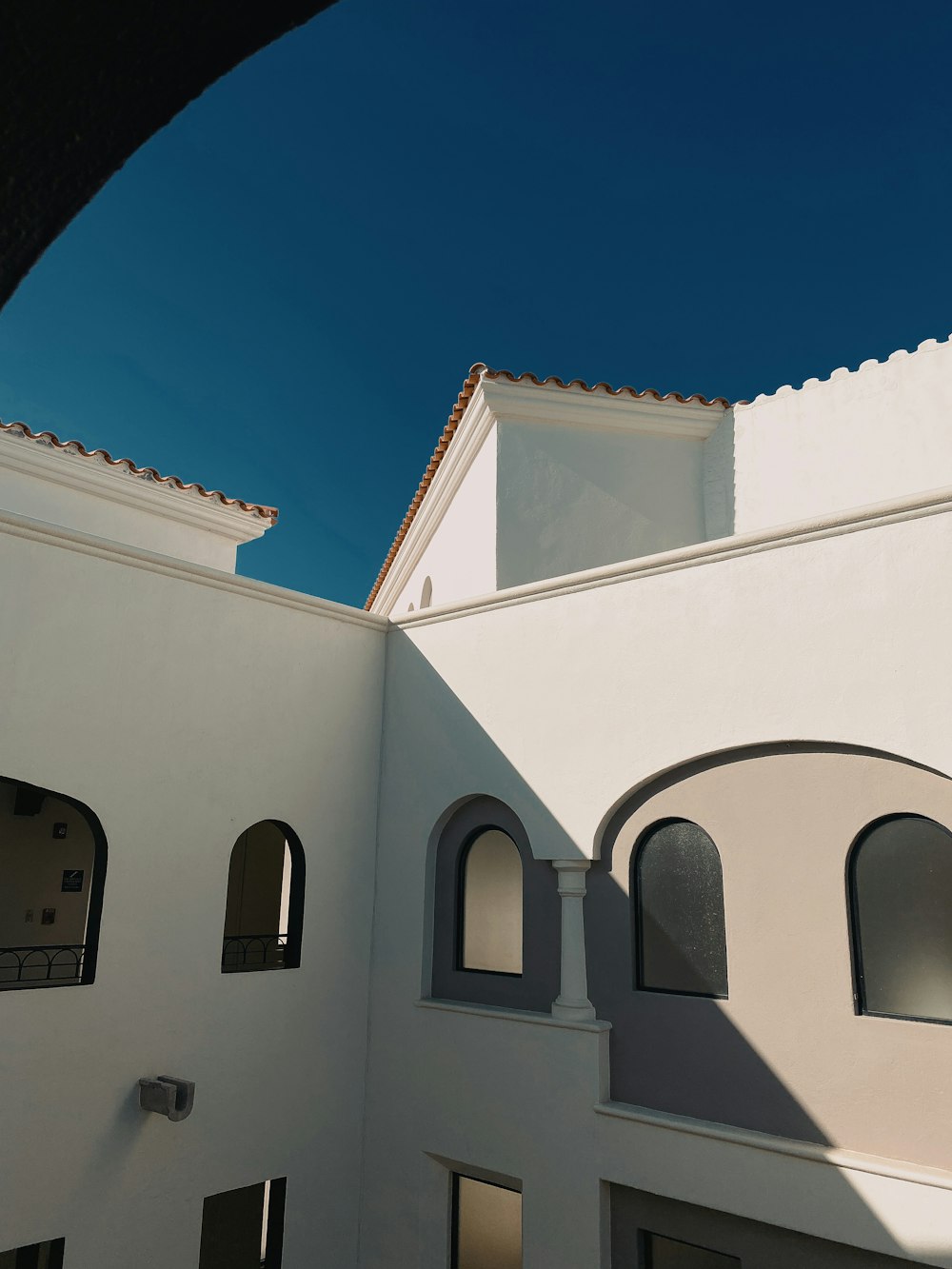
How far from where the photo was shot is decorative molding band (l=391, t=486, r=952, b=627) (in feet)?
21.8

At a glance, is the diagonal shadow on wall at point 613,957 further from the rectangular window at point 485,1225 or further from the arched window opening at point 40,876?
the arched window opening at point 40,876

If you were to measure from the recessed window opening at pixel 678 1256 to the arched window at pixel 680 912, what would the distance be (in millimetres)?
1780

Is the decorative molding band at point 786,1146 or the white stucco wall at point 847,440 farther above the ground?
the white stucco wall at point 847,440

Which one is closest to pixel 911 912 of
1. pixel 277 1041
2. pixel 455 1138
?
pixel 455 1138

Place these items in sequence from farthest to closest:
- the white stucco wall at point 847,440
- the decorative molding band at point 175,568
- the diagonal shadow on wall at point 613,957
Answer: the white stucco wall at point 847,440 → the decorative molding band at point 175,568 → the diagonal shadow on wall at point 613,957

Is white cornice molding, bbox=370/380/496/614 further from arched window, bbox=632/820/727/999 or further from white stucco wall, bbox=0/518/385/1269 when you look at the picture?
arched window, bbox=632/820/727/999

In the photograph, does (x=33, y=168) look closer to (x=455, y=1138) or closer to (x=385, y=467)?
(x=455, y=1138)

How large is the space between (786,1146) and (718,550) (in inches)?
171

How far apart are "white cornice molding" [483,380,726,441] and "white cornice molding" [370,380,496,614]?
0.82ft

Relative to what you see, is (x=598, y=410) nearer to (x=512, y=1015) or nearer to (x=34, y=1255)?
(x=512, y=1015)


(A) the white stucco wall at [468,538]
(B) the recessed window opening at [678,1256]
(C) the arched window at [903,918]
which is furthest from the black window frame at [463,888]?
(C) the arched window at [903,918]

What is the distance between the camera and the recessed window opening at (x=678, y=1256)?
6.78 m

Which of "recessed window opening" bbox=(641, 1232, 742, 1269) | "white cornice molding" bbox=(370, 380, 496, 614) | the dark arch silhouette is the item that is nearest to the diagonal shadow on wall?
"recessed window opening" bbox=(641, 1232, 742, 1269)

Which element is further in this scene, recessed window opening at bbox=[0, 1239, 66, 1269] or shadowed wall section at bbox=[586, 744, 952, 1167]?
recessed window opening at bbox=[0, 1239, 66, 1269]
